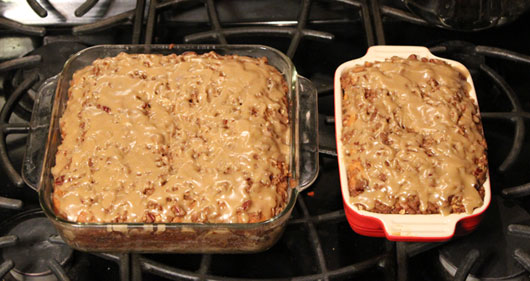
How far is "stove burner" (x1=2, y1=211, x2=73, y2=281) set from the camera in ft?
3.85

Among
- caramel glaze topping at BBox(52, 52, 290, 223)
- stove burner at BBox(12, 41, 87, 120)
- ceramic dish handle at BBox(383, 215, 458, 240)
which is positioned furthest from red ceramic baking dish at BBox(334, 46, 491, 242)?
stove burner at BBox(12, 41, 87, 120)

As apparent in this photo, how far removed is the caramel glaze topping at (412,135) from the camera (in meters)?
1.11

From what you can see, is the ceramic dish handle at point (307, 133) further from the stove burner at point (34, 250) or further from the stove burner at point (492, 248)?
the stove burner at point (34, 250)

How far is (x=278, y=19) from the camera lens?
1556 mm

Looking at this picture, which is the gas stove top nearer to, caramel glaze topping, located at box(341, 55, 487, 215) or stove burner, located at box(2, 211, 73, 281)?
stove burner, located at box(2, 211, 73, 281)

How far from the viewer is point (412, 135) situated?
46.4 inches

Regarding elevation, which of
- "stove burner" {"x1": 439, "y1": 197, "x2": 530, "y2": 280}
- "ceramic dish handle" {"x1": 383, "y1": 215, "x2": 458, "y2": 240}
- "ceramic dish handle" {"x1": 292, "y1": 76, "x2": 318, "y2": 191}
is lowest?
"stove burner" {"x1": 439, "y1": 197, "x2": 530, "y2": 280}

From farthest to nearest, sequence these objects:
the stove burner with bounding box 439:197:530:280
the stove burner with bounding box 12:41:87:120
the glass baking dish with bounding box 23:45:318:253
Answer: the stove burner with bounding box 12:41:87:120 < the stove burner with bounding box 439:197:530:280 < the glass baking dish with bounding box 23:45:318:253

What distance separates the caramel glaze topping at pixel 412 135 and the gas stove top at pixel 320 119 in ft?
0.40

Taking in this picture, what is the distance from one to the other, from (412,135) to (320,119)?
0.28m

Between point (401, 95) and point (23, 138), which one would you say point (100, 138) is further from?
point (401, 95)

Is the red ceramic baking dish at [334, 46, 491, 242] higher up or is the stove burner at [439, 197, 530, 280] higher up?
the red ceramic baking dish at [334, 46, 491, 242]

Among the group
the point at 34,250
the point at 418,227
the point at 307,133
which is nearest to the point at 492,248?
the point at 418,227

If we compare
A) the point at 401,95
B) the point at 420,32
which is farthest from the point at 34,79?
the point at 420,32
